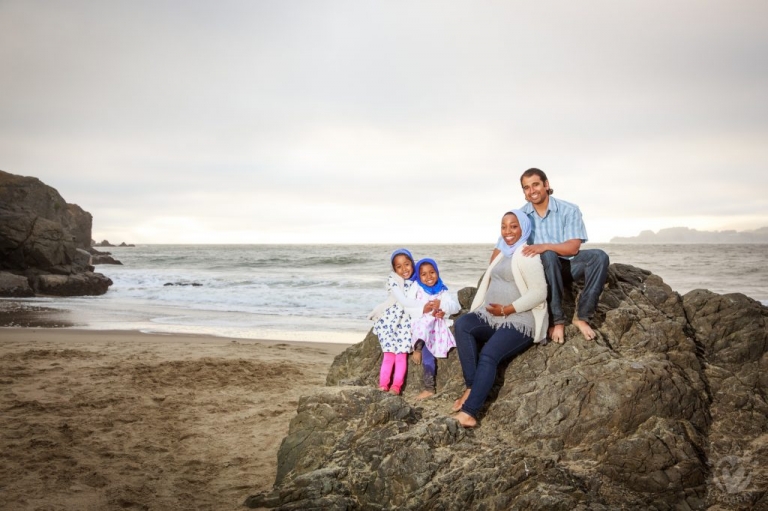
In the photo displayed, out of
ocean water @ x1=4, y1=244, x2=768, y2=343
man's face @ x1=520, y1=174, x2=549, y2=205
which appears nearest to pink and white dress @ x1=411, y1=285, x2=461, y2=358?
man's face @ x1=520, y1=174, x2=549, y2=205

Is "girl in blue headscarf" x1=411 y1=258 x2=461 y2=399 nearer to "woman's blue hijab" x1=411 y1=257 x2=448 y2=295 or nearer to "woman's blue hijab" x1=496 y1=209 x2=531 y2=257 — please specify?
"woman's blue hijab" x1=411 y1=257 x2=448 y2=295

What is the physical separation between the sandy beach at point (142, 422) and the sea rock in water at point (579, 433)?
3.25ft

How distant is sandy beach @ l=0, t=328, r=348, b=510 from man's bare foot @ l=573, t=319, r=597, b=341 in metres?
2.93

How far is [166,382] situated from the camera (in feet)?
24.4

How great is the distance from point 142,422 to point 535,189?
15.9 feet

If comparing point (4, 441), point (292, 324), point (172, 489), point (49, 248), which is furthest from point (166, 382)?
point (49, 248)

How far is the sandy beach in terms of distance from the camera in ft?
14.0

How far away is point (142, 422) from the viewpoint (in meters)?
5.80

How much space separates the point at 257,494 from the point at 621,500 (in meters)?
2.61

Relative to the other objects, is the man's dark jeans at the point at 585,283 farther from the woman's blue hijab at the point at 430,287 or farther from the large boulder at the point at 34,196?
the large boulder at the point at 34,196

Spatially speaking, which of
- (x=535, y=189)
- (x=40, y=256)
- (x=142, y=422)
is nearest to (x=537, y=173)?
(x=535, y=189)

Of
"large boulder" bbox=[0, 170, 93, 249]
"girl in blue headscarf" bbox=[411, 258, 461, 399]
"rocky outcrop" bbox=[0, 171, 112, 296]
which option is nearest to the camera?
"girl in blue headscarf" bbox=[411, 258, 461, 399]

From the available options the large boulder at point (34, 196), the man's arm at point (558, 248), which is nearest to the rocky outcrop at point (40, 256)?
the large boulder at point (34, 196)

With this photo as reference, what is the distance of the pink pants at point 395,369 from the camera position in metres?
4.94
